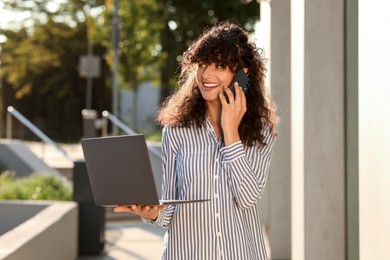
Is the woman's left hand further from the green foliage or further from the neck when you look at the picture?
the green foliage

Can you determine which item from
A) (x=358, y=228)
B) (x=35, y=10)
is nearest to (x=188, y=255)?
(x=358, y=228)

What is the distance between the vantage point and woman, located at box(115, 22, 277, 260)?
3887 mm

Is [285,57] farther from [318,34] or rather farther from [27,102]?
[27,102]

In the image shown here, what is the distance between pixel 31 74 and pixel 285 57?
38.8 metres

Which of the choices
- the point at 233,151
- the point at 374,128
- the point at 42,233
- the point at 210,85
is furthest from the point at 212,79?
the point at 42,233

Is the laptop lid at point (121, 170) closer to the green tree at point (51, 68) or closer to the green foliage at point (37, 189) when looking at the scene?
the green foliage at point (37, 189)

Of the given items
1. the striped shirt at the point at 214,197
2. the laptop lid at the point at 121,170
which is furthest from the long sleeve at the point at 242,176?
the laptop lid at the point at 121,170

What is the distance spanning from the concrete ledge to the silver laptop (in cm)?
247

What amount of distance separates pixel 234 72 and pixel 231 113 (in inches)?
7.2

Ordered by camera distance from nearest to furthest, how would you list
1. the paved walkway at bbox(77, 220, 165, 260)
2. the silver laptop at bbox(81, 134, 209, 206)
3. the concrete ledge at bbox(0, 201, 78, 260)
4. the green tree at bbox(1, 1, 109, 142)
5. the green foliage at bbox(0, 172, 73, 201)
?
1. the silver laptop at bbox(81, 134, 209, 206)
2. the concrete ledge at bbox(0, 201, 78, 260)
3. the paved walkway at bbox(77, 220, 165, 260)
4. the green foliage at bbox(0, 172, 73, 201)
5. the green tree at bbox(1, 1, 109, 142)

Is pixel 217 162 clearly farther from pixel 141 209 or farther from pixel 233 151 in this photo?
pixel 141 209

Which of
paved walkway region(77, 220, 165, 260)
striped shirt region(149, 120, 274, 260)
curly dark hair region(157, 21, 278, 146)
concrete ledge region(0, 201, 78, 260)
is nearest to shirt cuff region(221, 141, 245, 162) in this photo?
striped shirt region(149, 120, 274, 260)

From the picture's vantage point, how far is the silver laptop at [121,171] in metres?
3.64

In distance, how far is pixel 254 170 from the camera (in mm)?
3928
